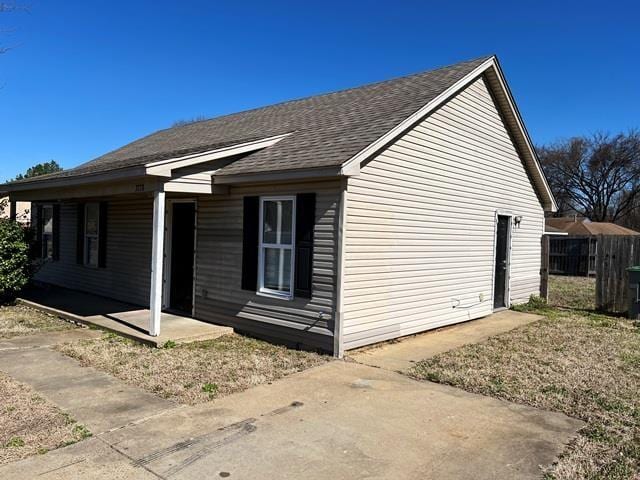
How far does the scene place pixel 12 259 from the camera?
11.2 meters

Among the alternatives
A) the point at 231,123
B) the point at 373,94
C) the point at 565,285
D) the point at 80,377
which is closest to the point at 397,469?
the point at 80,377

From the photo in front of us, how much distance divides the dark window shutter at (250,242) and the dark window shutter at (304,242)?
0.89m

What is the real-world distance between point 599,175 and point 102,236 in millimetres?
51353

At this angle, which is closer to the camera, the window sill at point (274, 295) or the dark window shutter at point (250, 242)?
the window sill at point (274, 295)

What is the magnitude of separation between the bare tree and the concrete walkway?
45.4 metres

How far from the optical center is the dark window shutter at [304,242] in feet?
24.7

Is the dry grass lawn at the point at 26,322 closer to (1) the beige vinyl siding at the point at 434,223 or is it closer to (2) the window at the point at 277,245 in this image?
(2) the window at the point at 277,245

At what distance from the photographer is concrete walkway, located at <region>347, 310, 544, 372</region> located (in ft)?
23.5

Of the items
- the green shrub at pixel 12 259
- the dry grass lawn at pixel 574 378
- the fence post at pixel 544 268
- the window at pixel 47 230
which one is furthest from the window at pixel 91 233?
the fence post at pixel 544 268

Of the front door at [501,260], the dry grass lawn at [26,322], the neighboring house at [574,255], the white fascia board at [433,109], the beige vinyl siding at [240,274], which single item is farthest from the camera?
the neighboring house at [574,255]

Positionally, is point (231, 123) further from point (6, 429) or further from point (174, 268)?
point (6, 429)

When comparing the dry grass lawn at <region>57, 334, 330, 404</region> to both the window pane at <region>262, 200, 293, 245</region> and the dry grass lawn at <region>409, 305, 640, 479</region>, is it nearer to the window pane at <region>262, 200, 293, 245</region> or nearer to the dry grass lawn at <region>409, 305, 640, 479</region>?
the window pane at <region>262, 200, 293, 245</region>

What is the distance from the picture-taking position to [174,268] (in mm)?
10289

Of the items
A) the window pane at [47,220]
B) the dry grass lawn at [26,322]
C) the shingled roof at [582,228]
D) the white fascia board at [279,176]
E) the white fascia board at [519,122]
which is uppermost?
the white fascia board at [519,122]
